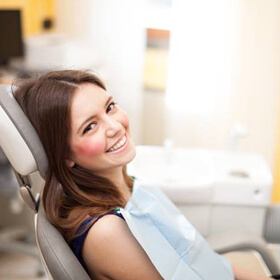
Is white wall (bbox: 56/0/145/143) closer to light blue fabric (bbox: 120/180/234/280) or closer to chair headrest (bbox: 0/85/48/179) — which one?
light blue fabric (bbox: 120/180/234/280)

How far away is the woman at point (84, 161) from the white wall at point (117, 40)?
1.67 m

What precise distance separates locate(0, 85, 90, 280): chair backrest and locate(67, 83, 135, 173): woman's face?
88 millimetres

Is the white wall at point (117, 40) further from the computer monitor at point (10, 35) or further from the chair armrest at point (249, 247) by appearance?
the chair armrest at point (249, 247)

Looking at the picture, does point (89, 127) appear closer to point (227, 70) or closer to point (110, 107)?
point (110, 107)

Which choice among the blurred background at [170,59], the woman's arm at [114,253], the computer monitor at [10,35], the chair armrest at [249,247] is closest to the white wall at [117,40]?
the blurred background at [170,59]

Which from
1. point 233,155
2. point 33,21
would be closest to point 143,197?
point 233,155

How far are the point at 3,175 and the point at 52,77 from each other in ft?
4.05

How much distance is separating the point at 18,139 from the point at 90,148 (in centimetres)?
16

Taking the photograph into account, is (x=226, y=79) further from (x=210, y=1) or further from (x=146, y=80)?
(x=146, y=80)

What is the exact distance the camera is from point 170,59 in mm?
2643

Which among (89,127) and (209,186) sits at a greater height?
(89,127)

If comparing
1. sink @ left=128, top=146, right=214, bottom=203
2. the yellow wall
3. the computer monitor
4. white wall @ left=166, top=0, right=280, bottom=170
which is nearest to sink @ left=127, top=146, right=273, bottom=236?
sink @ left=128, top=146, right=214, bottom=203

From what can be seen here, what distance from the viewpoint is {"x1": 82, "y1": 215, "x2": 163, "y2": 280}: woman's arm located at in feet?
3.55

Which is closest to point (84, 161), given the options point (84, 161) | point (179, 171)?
point (84, 161)
